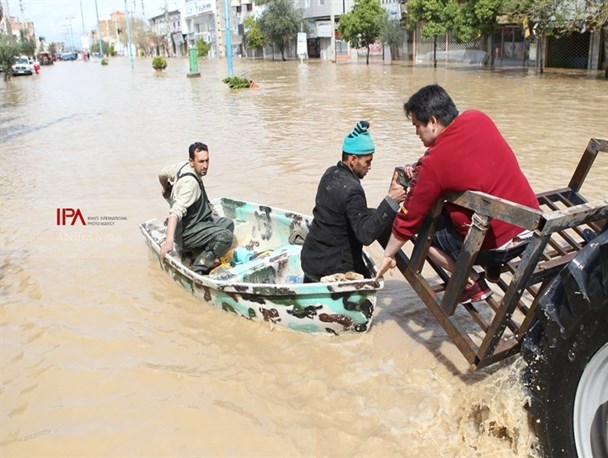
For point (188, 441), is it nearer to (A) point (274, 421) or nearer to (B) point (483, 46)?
(A) point (274, 421)

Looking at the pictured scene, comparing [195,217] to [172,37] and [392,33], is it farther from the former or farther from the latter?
[172,37]

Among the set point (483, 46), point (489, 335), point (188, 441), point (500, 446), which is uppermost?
point (483, 46)

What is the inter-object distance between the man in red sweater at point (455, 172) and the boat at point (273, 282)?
2.49 feet

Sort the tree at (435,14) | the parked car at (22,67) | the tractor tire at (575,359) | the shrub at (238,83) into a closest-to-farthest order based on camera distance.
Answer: the tractor tire at (575,359)
the shrub at (238,83)
the tree at (435,14)
the parked car at (22,67)

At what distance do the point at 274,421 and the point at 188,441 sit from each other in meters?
0.53

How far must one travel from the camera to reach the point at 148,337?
4629 millimetres

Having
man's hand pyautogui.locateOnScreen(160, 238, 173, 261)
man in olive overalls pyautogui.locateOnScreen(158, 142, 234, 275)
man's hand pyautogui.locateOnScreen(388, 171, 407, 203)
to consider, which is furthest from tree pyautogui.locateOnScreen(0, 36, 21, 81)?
man's hand pyautogui.locateOnScreen(388, 171, 407, 203)

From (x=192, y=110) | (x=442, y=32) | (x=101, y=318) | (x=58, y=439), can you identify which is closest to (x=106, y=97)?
(x=192, y=110)

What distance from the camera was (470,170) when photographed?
112 inches

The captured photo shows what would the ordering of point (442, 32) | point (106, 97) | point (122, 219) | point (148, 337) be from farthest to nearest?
point (442, 32), point (106, 97), point (122, 219), point (148, 337)

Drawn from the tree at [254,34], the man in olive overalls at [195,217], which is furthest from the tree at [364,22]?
the man in olive overalls at [195,217]

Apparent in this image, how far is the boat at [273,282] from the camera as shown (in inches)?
157

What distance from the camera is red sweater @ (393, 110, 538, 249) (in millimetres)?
2848

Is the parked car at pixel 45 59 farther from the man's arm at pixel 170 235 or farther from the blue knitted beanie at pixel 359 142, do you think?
the blue knitted beanie at pixel 359 142
